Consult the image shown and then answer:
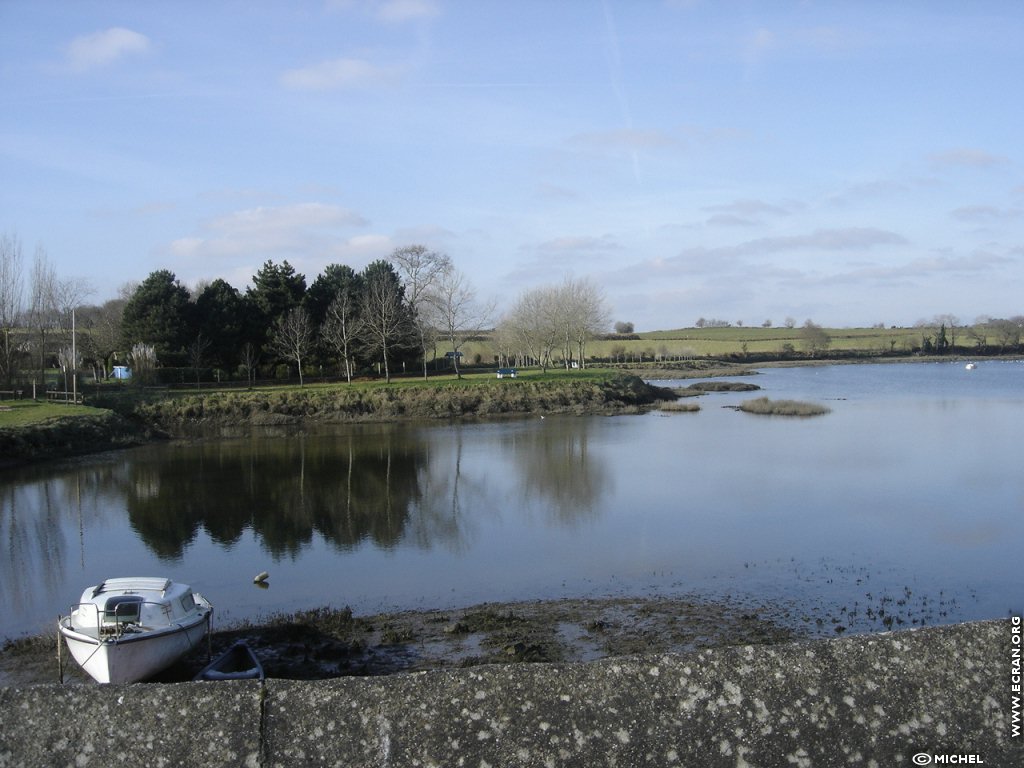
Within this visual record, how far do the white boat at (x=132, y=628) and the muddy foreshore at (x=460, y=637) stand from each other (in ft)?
1.23

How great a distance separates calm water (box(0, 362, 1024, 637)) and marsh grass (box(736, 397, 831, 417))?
9547mm

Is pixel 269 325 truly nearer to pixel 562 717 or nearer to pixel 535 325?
pixel 535 325

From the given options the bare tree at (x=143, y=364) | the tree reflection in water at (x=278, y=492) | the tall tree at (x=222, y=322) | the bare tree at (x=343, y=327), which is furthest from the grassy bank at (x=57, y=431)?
the bare tree at (x=343, y=327)

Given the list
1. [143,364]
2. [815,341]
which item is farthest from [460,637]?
[815,341]

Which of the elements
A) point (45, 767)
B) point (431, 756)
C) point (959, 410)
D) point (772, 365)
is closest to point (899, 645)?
point (431, 756)

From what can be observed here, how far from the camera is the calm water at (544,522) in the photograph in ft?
53.6

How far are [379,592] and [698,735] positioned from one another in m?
14.1

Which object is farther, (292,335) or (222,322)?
(222,322)

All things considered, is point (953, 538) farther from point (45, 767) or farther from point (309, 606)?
point (45, 767)

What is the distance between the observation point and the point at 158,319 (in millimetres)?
59219

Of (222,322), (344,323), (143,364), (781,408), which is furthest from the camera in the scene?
(222,322)

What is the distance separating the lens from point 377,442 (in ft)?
137

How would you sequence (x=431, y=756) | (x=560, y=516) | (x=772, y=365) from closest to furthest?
(x=431, y=756), (x=560, y=516), (x=772, y=365)

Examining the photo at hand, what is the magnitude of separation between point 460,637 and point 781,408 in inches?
1718
